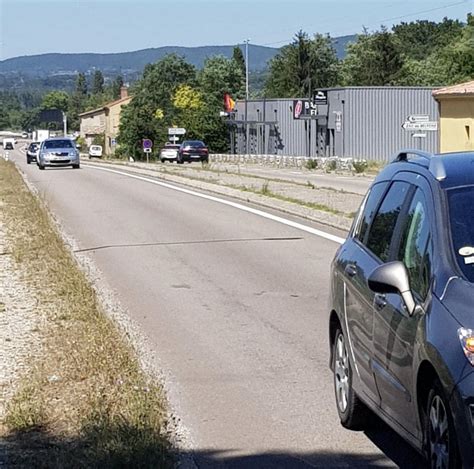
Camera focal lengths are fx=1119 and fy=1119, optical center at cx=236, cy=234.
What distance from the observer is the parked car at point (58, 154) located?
50.5 m

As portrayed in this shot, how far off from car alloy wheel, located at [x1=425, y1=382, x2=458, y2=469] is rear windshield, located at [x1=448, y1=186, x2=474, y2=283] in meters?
0.59

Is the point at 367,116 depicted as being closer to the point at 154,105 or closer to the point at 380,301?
the point at 154,105

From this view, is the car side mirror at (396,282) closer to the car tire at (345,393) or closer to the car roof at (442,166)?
the car roof at (442,166)

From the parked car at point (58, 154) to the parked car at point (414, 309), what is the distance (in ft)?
145

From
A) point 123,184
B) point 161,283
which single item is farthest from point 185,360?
point 123,184

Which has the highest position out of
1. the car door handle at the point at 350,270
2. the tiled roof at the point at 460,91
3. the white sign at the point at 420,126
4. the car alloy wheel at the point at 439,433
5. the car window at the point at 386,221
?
the tiled roof at the point at 460,91

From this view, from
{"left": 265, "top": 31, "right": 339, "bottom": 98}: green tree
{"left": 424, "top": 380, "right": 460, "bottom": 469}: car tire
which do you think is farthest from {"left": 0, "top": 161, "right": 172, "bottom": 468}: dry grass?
{"left": 265, "top": 31, "right": 339, "bottom": 98}: green tree

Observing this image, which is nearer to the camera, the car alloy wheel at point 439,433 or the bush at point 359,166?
the car alloy wheel at point 439,433

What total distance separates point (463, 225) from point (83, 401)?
3.09 metres

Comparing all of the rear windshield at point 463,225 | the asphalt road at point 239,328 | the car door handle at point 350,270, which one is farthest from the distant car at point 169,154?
the rear windshield at point 463,225

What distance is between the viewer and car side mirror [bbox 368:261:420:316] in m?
5.42

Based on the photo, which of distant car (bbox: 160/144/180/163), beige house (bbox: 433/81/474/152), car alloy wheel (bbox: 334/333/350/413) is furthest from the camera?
distant car (bbox: 160/144/180/163)

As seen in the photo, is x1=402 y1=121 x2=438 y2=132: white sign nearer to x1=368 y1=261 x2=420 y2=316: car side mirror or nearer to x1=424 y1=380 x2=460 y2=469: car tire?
x1=368 y1=261 x2=420 y2=316: car side mirror

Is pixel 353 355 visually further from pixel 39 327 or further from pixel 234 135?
pixel 234 135
